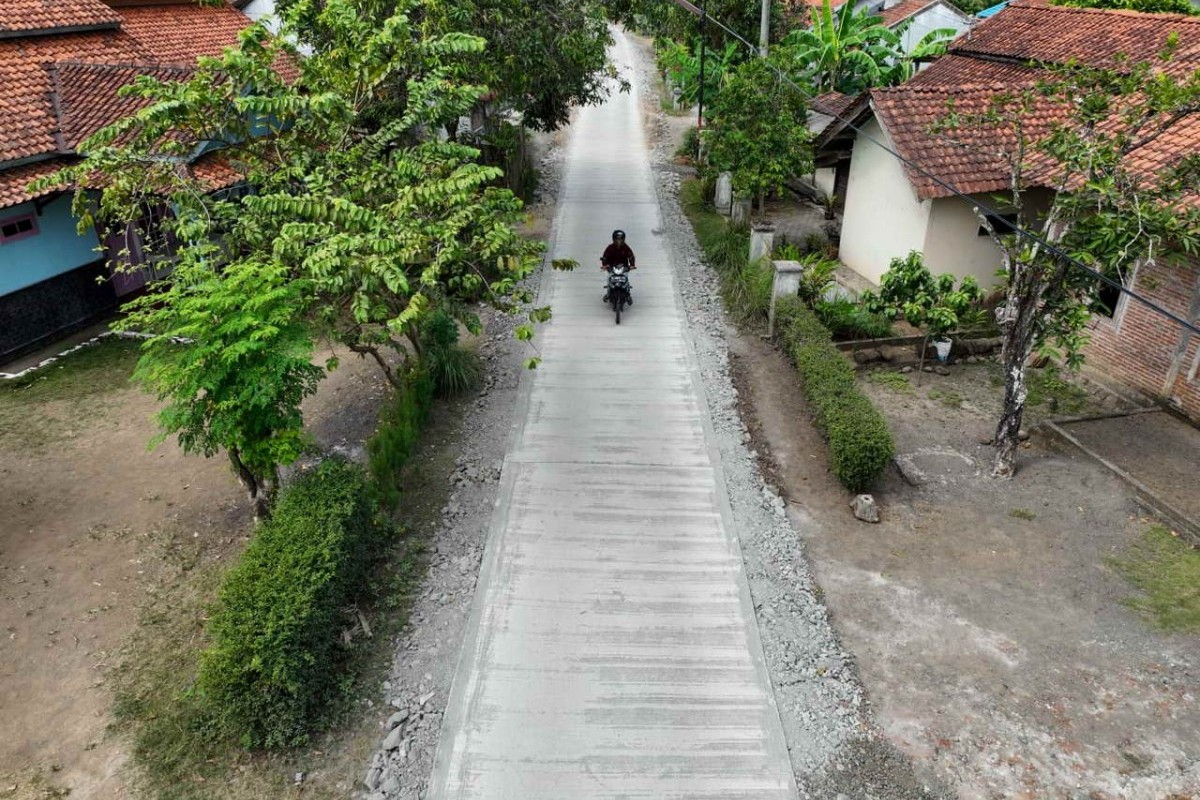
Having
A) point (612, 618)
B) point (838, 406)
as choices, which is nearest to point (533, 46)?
point (838, 406)

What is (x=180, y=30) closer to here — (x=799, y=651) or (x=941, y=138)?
(x=941, y=138)

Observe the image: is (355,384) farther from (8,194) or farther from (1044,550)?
(1044,550)

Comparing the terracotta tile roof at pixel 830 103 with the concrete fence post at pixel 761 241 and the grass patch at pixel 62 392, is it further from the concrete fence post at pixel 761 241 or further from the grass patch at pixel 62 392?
the grass patch at pixel 62 392

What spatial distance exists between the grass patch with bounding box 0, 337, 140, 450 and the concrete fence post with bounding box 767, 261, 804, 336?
10872mm

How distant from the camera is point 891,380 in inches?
508

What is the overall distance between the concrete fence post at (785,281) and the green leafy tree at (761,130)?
12.5 feet

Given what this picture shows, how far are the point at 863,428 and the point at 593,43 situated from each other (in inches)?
434

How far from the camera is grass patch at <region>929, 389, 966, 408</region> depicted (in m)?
12.2

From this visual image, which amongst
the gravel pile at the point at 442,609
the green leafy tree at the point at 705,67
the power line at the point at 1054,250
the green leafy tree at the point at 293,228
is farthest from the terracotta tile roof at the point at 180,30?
the power line at the point at 1054,250

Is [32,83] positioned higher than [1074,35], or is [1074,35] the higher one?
[1074,35]

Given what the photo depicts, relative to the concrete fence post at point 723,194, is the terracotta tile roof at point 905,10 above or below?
above

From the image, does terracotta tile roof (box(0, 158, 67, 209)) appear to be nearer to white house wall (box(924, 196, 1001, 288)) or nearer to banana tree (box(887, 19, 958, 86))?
white house wall (box(924, 196, 1001, 288))

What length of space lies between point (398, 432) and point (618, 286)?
5.99 m

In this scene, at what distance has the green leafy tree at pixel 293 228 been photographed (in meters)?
7.72
